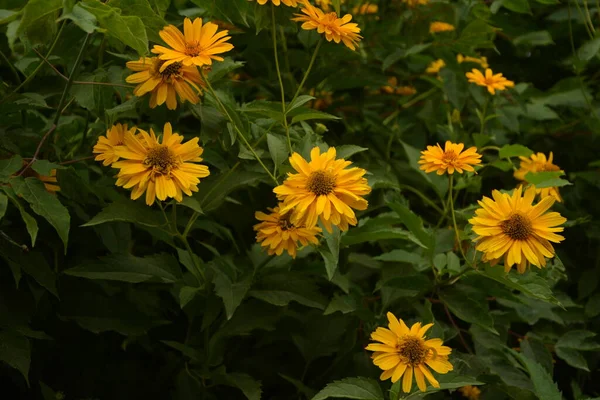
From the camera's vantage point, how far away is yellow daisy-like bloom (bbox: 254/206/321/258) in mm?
1214

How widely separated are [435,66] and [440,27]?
159mm

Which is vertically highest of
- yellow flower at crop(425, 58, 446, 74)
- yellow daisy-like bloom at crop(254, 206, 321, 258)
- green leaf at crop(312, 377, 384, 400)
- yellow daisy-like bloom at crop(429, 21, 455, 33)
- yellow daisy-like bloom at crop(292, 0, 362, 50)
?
yellow daisy-like bloom at crop(292, 0, 362, 50)

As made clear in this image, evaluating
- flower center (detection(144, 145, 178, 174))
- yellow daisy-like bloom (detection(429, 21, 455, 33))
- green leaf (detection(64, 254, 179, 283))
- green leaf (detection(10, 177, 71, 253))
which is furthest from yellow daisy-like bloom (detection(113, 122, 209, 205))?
yellow daisy-like bloom (detection(429, 21, 455, 33))

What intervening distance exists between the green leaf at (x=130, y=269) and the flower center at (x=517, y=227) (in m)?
0.61

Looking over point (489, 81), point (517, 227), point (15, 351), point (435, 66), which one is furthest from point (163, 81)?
point (435, 66)

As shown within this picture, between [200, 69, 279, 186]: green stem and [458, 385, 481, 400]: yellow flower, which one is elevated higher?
[200, 69, 279, 186]: green stem

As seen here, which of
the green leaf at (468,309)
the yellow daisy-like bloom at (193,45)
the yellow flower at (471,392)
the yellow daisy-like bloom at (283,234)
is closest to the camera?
the yellow daisy-like bloom at (193,45)

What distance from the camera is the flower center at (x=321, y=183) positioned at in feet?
3.50

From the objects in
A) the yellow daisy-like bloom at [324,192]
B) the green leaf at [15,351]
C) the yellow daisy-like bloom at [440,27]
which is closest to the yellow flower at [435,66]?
the yellow daisy-like bloom at [440,27]

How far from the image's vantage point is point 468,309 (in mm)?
1356

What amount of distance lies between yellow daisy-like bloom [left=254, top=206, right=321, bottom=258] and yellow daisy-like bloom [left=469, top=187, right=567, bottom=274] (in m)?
0.28

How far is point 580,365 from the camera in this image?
5.25 feet

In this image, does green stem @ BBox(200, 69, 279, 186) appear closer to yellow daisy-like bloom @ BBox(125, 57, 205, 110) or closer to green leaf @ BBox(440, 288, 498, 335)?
yellow daisy-like bloom @ BBox(125, 57, 205, 110)

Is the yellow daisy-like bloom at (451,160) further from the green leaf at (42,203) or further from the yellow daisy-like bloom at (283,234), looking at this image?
the green leaf at (42,203)
